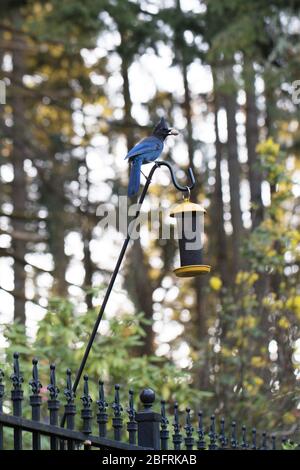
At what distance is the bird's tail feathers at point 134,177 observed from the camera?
4.95 metres

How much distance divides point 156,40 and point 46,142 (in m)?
5.37

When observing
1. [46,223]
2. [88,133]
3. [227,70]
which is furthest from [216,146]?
[227,70]

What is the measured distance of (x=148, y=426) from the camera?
4871mm

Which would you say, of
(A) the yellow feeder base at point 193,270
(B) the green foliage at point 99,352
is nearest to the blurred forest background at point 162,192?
(B) the green foliage at point 99,352

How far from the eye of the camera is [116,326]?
859cm

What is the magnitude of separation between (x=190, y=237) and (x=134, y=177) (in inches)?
17.3

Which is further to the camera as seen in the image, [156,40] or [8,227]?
[8,227]

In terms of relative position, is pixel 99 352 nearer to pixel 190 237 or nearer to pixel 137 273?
pixel 190 237

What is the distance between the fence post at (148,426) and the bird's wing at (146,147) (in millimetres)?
1217

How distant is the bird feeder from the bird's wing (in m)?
0.32

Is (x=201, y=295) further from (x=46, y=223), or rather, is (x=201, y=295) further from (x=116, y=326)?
(x=116, y=326)

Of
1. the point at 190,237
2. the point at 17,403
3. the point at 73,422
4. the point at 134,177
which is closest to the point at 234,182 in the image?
the point at 190,237

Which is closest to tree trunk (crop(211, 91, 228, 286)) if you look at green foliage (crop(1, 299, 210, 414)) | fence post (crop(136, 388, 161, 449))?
green foliage (crop(1, 299, 210, 414))

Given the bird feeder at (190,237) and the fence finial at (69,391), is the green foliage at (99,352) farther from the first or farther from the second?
the fence finial at (69,391)
